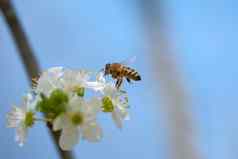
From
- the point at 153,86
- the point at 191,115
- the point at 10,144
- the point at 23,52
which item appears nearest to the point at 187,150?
the point at 191,115

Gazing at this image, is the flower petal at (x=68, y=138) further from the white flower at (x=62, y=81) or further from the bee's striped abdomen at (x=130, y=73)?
the bee's striped abdomen at (x=130, y=73)

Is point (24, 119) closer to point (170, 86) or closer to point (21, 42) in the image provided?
point (21, 42)

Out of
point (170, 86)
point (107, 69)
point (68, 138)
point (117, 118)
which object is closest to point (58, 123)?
point (68, 138)

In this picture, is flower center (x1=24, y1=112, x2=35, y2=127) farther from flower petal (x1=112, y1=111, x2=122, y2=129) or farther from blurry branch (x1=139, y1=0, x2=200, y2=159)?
blurry branch (x1=139, y1=0, x2=200, y2=159)

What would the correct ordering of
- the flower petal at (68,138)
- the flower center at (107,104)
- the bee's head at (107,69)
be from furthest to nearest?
the bee's head at (107,69), the flower center at (107,104), the flower petal at (68,138)

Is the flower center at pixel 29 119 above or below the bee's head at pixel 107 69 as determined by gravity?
below

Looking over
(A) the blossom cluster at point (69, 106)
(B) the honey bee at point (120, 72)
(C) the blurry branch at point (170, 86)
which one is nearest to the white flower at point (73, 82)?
(A) the blossom cluster at point (69, 106)
